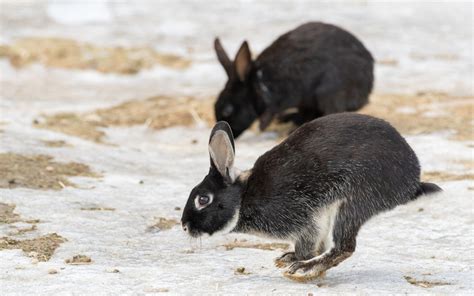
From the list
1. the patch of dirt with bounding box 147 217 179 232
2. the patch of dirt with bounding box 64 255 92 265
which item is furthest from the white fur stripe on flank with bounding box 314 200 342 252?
the patch of dirt with bounding box 147 217 179 232

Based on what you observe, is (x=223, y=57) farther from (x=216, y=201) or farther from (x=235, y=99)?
(x=216, y=201)

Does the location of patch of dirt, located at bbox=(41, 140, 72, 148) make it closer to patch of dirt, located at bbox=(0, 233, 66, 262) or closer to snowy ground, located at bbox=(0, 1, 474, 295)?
snowy ground, located at bbox=(0, 1, 474, 295)

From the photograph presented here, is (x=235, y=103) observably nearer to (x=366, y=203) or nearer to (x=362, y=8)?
(x=366, y=203)

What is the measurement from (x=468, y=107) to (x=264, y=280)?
22.2 ft

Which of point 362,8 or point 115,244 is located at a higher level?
point 115,244

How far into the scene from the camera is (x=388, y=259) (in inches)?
242

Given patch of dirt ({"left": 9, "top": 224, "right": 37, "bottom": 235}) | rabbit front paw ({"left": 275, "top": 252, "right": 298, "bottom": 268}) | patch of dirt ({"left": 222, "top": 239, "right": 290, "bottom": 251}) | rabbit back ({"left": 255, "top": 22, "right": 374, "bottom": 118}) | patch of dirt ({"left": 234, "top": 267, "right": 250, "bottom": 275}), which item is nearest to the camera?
patch of dirt ({"left": 234, "top": 267, "right": 250, "bottom": 275})

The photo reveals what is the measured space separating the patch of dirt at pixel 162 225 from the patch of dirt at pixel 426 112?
4000 mm

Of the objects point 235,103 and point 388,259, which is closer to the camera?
point 388,259

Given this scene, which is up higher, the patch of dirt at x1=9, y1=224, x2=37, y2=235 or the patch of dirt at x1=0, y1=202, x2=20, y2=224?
the patch of dirt at x1=9, y1=224, x2=37, y2=235

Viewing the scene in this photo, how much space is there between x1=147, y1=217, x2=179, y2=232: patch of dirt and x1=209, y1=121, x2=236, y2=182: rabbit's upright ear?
4.34 feet

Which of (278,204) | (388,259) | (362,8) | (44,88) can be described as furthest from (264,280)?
(362,8)

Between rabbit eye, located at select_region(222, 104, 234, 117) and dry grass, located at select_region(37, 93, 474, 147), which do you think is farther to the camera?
rabbit eye, located at select_region(222, 104, 234, 117)

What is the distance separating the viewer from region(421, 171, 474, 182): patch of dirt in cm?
814
